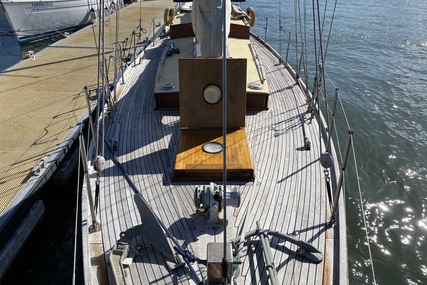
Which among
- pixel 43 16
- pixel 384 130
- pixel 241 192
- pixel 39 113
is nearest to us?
pixel 241 192

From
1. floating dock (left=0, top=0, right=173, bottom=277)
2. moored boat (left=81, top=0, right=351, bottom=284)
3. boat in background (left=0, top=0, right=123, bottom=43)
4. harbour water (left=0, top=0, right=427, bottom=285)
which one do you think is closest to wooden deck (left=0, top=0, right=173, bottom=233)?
floating dock (left=0, top=0, right=173, bottom=277)

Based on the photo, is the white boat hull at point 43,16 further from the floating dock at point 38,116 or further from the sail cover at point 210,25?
the sail cover at point 210,25

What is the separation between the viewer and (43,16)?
28.3 m

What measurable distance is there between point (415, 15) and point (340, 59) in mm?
18164

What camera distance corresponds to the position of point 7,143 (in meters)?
11.1

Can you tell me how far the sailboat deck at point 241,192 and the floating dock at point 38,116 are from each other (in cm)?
253

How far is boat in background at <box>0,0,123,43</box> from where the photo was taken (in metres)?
27.0

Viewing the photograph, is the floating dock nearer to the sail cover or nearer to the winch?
the sail cover

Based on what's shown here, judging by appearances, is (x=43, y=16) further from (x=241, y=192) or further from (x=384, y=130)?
A: (x=241, y=192)

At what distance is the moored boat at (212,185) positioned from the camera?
498cm

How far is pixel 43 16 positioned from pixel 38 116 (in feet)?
63.0

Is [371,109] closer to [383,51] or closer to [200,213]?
[383,51]

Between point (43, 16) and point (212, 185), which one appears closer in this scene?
point (212, 185)

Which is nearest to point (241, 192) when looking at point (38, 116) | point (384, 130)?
point (38, 116)
